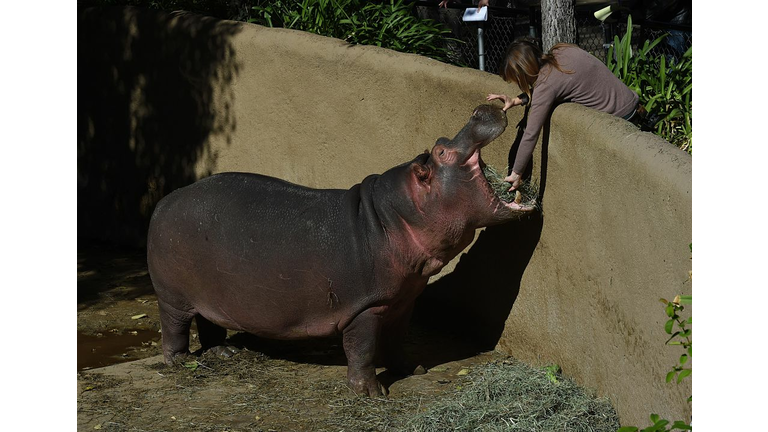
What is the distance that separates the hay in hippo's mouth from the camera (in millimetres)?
5801

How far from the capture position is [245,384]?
6.32m

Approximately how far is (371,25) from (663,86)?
8.56 ft

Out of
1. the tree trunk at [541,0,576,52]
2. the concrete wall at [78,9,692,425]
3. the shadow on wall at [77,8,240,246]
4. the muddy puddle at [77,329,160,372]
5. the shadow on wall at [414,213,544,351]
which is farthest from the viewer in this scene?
the shadow on wall at [77,8,240,246]

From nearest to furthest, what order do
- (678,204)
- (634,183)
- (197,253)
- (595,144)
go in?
(678,204) < (634,183) < (595,144) < (197,253)

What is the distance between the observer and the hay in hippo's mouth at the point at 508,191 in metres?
5.80

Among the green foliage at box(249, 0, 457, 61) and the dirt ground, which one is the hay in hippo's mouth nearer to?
the dirt ground

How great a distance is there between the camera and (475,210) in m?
5.67

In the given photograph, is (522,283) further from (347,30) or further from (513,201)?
(347,30)

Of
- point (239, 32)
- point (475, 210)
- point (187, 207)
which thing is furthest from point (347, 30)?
point (475, 210)

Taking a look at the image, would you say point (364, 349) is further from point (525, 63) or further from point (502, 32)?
point (502, 32)

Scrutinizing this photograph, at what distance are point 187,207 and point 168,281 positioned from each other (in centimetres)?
50

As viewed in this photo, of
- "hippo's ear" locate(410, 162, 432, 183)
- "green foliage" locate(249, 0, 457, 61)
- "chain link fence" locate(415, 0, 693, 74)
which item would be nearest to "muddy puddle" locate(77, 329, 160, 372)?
"hippo's ear" locate(410, 162, 432, 183)

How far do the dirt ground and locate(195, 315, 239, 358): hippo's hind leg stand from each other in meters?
0.07

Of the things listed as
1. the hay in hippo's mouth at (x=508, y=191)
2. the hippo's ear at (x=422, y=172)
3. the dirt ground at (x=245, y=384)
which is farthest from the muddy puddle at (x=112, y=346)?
Answer: the hay in hippo's mouth at (x=508, y=191)
